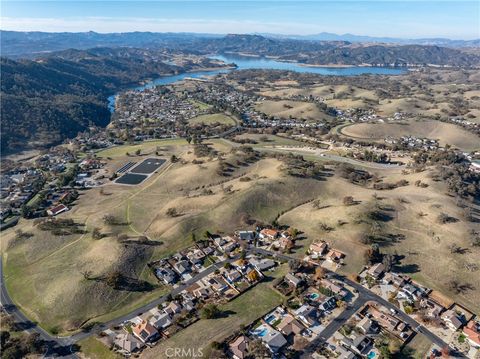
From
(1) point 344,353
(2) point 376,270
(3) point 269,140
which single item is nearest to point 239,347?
(1) point 344,353

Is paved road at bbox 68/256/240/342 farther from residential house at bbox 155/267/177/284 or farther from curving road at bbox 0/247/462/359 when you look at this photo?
residential house at bbox 155/267/177/284

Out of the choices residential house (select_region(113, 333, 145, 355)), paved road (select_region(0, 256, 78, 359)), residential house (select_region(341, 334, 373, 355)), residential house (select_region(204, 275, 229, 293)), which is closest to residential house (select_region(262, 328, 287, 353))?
residential house (select_region(341, 334, 373, 355))

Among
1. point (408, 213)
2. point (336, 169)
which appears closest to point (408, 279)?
point (408, 213)

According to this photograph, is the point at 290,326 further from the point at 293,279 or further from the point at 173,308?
Result: the point at 173,308

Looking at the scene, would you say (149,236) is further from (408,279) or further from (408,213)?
(408,213)

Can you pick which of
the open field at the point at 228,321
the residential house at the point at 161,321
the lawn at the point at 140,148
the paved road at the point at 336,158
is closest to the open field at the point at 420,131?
the paved road at the point at 336,158

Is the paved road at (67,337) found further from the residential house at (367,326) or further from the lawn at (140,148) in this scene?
the lawn at (140,148)
